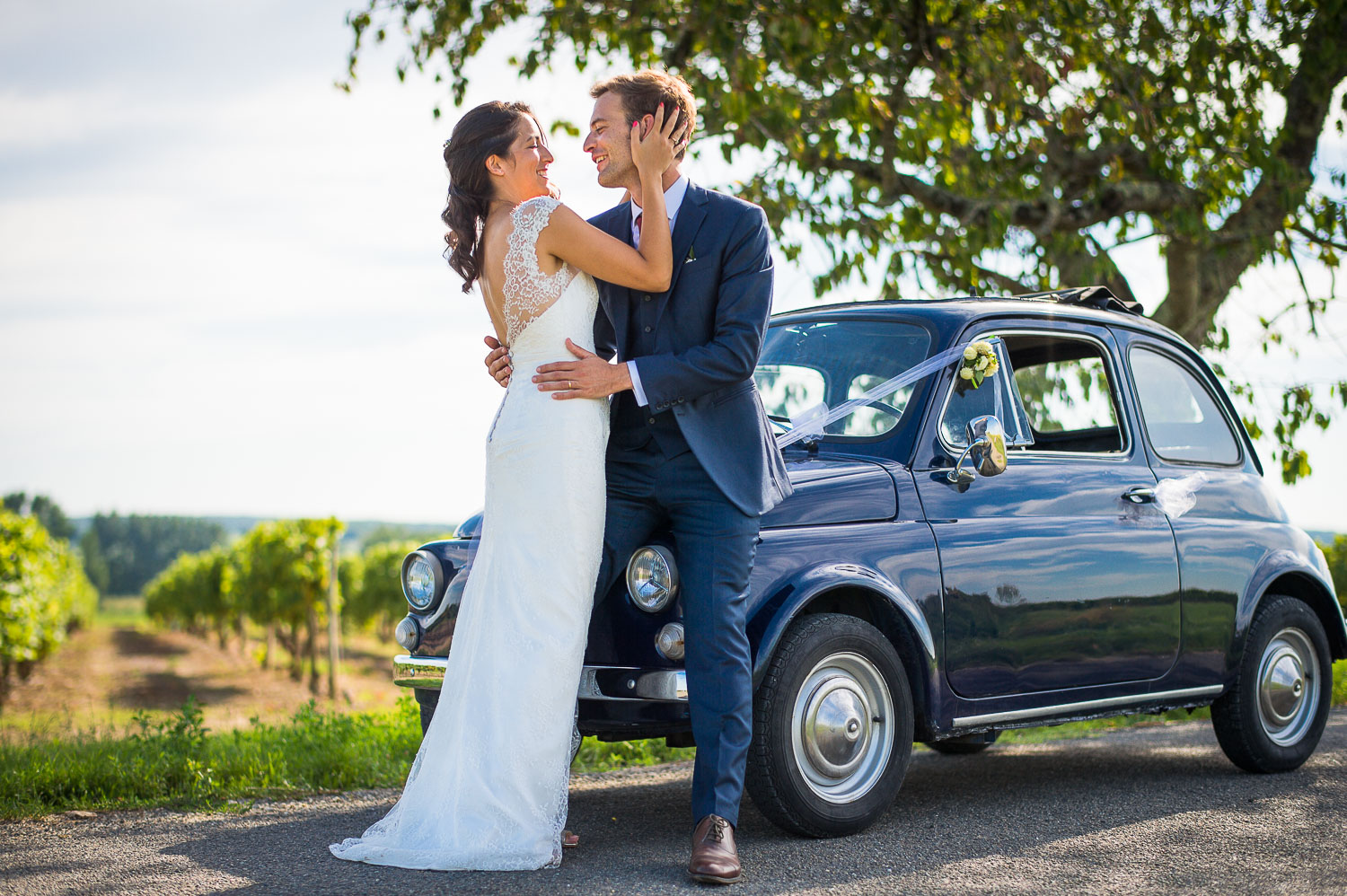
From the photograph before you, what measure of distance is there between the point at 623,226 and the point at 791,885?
2.22m

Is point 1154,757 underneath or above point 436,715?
underneath

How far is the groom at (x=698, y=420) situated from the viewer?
12.3 ft

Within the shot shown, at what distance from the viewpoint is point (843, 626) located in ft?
13.6

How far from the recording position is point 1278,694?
5.83 meters

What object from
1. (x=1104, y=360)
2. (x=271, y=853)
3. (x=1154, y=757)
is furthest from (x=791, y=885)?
(x=1154, y=757)

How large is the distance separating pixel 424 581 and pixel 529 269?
124 centimetres

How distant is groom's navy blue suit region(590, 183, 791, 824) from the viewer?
3754 millimetres

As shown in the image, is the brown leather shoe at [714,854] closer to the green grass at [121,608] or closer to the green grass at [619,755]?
the green grass at [619,755]

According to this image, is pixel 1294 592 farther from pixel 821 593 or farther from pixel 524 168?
pixel 524 168

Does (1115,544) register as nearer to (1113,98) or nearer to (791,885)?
(791,885)

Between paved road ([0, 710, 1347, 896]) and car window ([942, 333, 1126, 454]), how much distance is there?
1.54 metres

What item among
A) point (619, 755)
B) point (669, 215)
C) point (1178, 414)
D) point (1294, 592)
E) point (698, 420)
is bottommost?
point (619, 755)

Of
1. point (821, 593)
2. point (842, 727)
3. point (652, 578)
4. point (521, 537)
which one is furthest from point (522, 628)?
point (842, 727)

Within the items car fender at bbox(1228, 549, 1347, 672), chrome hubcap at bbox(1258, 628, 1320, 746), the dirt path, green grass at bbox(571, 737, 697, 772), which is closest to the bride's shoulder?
green grass at bbox(571, 737, 697, 772)
